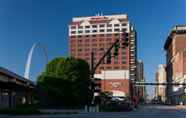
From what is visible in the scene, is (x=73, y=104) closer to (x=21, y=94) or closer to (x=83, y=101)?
(x=83, y=101)

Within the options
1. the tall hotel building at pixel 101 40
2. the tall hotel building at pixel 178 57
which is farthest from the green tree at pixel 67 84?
the tall hotel building at pixel 178 57

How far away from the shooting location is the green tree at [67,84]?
77.8 meters

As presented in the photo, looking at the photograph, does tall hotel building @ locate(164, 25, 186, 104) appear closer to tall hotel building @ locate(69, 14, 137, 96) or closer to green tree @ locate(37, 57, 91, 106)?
green tree @ locate(37, 57, 91, 106)

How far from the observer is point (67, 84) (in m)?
78.9

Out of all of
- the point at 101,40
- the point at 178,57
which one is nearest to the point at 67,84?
the point at 101,40

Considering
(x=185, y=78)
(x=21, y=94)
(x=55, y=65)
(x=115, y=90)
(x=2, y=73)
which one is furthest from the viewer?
(x=115, y=90)

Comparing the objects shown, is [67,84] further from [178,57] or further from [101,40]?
[178,57]

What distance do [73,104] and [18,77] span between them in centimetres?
1018

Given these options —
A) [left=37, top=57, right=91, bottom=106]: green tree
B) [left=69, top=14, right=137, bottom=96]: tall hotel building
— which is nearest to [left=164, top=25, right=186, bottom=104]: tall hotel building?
[left=37, top=57, right=91, bottom=106]: green tree

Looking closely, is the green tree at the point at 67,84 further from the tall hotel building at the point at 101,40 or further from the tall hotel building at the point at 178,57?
the tall hotel building at the point at 178,57

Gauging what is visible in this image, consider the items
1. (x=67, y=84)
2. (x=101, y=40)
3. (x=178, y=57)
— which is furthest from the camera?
(x=178, y=57)

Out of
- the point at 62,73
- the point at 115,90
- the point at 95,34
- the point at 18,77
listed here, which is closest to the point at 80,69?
the point at 62,73

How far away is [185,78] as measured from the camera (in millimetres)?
156250

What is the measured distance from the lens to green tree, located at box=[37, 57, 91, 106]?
255ft
